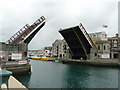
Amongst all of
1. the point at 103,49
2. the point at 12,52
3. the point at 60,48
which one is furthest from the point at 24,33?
the point at 60,48

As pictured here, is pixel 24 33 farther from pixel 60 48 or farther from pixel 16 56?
pixel 60 48

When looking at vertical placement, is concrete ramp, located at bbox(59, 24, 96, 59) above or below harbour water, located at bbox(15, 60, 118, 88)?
above

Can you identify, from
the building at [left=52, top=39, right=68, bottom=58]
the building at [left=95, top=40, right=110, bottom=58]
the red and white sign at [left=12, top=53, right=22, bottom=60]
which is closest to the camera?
the red and white sign at [left=12, top=53, right=22, bottom=60]

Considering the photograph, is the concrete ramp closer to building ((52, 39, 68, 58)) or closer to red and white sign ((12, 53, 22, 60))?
red and white sign ((12, 53, 22, 60))

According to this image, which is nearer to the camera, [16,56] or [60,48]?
[16,56]

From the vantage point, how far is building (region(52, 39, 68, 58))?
70875 mm

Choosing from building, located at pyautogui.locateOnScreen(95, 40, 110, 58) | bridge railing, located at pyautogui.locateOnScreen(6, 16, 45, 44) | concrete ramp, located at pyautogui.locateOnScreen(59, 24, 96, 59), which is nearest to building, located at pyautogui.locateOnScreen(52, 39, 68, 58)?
concrete ramp, located at pyautogui.locateOnScreen(59, 24, 96, 59)

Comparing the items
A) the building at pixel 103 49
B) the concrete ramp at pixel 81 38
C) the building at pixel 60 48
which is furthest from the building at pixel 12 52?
the building at pixel 60 48

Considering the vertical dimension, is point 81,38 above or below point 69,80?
above

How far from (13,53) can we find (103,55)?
30261 mm

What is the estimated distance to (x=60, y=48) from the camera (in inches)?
2950

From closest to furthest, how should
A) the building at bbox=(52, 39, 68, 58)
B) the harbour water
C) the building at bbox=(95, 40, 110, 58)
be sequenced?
the harbour water < the building at bbox=(95, 40, 110, 58) < the building at bbox=(52, 39, 68, 58)

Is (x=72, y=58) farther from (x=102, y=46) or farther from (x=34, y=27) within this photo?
(x=34, y=27)

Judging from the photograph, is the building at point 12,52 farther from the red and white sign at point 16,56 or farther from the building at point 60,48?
the building at point 60,48
